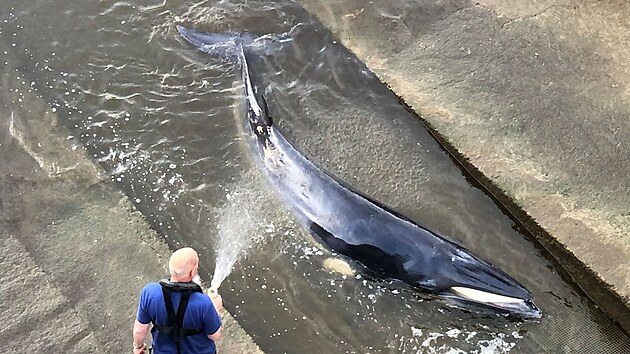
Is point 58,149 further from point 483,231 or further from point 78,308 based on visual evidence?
point 483,231

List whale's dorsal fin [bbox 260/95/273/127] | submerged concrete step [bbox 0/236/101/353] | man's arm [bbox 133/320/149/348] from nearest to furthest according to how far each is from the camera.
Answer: man's arm [bbox 133/320/149/348]
submerged concrete step [bbox 0/236/101/353]
whale's dorsal fin [bbox 260/95/273/127]

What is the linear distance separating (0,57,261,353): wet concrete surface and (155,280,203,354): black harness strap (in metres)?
1.02

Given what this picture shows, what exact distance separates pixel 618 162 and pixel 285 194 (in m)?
2.92

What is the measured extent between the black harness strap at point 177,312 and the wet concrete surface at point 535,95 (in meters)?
3.15

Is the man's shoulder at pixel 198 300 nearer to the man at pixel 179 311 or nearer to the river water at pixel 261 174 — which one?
the man at pixel 179 311

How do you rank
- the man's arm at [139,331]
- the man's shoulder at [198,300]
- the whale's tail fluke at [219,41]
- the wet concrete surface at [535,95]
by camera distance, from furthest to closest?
the whale's tail fluke at [219,41]
the wet concrete surface at [535,95]
the man's arm at [139,331]
the man's shoulder at [198,300]

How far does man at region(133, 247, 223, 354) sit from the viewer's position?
3.58 meters

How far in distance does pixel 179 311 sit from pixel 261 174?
255 cm

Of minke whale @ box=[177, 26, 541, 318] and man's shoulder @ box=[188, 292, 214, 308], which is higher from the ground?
man's shoulder @ box=[188, 292, 214, 308]

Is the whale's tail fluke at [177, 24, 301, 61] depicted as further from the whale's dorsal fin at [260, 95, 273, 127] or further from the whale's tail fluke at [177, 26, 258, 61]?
the whale's dorsal fin at [260, 95, 273, 127]

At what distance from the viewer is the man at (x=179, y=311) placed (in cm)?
358


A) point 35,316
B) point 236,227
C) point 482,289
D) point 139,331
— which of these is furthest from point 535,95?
point 35,316

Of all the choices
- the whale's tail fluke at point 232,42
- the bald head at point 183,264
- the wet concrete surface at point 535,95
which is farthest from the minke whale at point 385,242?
the bald head at point 183,264

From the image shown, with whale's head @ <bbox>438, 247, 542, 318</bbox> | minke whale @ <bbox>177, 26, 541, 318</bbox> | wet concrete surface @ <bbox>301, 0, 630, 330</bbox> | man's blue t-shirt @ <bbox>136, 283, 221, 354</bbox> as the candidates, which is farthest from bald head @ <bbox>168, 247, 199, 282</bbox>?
wet concrete surface @ <bbox>301, 0, 630, 330</bbox>
